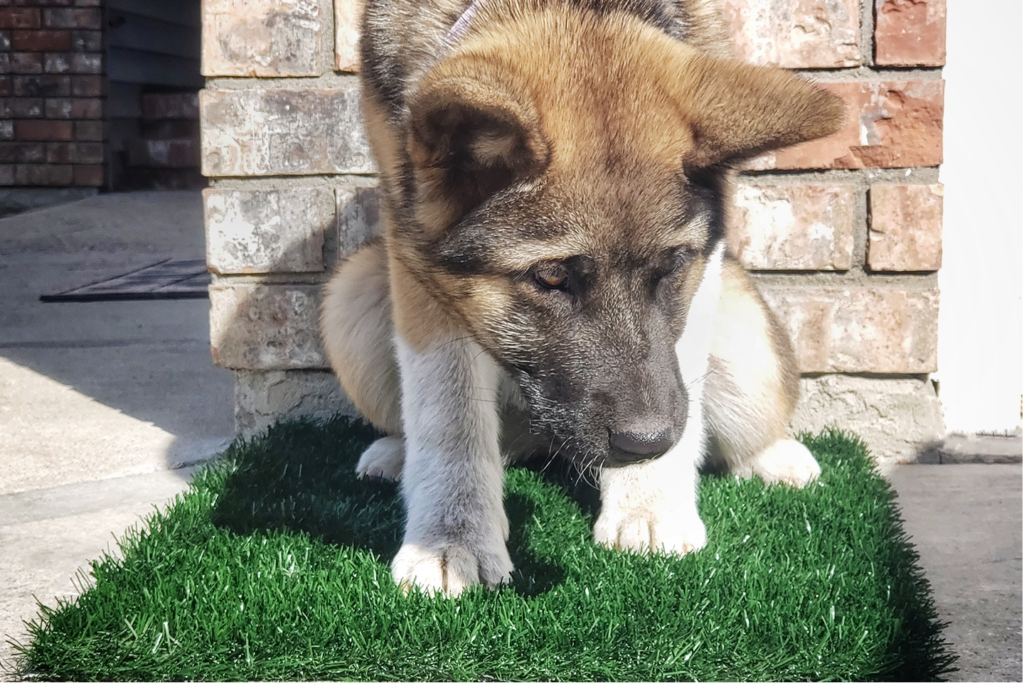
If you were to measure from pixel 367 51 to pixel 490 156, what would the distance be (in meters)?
0.74

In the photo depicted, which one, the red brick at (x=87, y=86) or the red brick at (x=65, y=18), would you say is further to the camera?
the red brick at (x=87, y=86)

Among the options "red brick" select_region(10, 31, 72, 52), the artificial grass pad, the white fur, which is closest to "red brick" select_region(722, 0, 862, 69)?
the white fur

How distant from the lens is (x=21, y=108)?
149 cm

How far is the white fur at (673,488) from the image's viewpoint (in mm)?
1986

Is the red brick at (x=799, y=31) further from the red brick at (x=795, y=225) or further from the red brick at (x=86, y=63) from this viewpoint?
the red brick at (x=86, y=63)

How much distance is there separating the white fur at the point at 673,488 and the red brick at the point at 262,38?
1332 mm

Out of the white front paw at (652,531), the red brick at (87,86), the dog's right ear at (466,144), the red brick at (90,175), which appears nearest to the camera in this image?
the dog's right ear at (466,144)

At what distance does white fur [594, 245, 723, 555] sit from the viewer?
199 centimetres

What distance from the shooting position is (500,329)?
1.70m

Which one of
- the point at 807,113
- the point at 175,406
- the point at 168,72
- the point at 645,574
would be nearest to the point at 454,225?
the point at 807,113

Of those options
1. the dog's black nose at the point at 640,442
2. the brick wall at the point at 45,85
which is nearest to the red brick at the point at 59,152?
the brick wall at the point at 45,85

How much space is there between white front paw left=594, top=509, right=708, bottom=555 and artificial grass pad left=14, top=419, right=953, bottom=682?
0.04 m

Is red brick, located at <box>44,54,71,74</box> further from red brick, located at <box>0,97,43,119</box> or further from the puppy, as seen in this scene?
the puppy

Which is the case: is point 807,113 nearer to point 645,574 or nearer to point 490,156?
point 490,156
